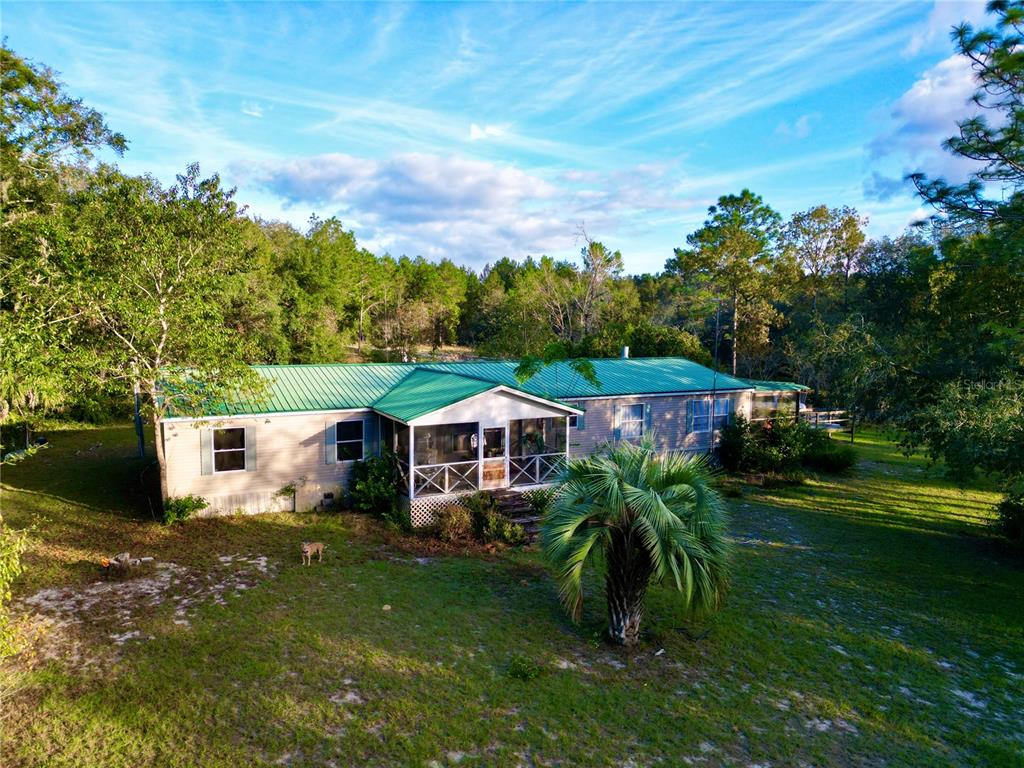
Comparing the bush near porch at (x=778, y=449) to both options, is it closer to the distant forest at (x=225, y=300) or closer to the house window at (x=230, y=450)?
the distant forest at (x=225, y=300)

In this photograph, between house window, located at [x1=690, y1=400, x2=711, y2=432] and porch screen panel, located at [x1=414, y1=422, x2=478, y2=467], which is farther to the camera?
house window, located at [x1=690, y1=400, x2=711, y2=432]

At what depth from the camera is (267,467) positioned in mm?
16078

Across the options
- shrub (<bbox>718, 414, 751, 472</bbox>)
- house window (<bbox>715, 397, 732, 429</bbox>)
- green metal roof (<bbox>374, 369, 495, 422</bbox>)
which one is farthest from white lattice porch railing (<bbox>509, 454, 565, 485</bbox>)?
house window (<bbox>715, 397, 732, 429</bbox>)

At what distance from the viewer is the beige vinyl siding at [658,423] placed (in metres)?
20.9

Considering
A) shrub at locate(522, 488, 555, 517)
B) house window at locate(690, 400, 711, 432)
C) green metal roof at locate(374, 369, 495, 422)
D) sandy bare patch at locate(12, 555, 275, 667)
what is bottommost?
sandy bare patch at locate(12, 555, 275, 667)

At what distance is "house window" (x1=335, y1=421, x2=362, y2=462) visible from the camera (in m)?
17.1

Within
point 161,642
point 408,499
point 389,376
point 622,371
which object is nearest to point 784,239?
point 622,371

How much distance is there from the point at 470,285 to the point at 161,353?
6088 cm

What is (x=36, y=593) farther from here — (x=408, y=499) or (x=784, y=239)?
(x=784, y=239)

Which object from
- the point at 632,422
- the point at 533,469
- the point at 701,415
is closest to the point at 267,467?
the point at 533,469

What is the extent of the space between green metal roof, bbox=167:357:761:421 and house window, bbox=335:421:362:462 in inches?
26.8

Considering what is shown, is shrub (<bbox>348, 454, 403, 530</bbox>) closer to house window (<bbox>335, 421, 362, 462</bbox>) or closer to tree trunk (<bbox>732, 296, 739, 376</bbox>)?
house window (<bbox>335, 421, 362, 462</bbox>)

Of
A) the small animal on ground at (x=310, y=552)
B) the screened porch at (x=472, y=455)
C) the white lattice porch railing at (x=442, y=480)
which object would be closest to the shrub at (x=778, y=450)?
the screened porch at (x=472, y=455)

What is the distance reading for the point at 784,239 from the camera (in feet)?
139
